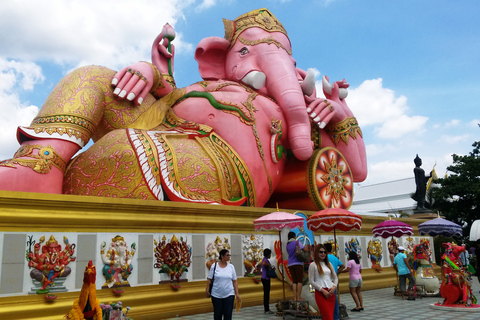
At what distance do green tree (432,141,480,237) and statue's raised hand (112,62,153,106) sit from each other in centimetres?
1752

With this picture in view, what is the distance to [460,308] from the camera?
23.4 ft

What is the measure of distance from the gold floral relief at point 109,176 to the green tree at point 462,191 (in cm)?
1810

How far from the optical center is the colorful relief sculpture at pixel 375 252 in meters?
11.5

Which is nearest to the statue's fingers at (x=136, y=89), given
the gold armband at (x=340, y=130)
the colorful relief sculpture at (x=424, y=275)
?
the gold armband at (x=340, y=130)

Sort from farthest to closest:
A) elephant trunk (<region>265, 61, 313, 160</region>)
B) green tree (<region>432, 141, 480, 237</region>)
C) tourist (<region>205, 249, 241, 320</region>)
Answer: green tree (<region>432, 141, 480, 237</region>) < elephant trunk (<region>265, 61, 313, 160</region>) < tourist (<region>205, 249, 241, 320</region>)

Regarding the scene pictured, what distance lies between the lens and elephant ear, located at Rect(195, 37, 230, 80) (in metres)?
11.0

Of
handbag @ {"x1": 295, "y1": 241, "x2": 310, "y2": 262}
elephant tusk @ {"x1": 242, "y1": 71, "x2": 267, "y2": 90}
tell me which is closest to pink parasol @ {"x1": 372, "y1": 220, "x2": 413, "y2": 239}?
handbag @ {"x1": 295, "y1": 241, "x2": 310, "y2": 262}

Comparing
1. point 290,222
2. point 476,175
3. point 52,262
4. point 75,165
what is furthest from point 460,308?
point 476,175

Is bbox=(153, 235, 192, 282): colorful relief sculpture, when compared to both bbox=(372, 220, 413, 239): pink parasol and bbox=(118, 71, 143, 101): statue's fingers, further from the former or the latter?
bbox=(372, 220, 413, 239): pink parasol

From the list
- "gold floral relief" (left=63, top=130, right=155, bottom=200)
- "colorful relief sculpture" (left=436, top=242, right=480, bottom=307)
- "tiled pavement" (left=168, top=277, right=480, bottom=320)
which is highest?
"gold floral relief" (left=63, top=130, right=155, bottom=200)

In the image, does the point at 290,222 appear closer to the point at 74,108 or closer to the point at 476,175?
the point at 74,108

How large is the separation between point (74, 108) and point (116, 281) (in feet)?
10.0

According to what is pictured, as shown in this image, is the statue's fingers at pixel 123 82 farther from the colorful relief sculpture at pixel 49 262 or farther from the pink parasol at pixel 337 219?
the pink parasol at pixel 337 219

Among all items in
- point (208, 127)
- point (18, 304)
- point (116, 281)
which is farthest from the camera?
point (208, 127)
